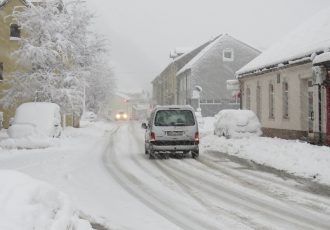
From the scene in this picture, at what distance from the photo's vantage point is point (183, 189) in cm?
1127

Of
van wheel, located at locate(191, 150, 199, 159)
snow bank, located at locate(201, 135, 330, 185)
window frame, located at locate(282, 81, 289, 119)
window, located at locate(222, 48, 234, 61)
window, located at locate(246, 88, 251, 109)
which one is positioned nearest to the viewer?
snow bank, located at locate(201, 135, 330, 185)

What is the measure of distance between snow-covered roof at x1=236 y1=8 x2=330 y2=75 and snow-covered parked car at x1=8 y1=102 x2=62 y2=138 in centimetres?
1136

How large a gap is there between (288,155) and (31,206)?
13.7m

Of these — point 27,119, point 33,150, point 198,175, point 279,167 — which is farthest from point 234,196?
point 27,119

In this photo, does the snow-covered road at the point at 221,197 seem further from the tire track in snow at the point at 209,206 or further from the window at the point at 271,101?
the window at the point at 271,101

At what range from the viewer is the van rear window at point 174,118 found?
1870cm

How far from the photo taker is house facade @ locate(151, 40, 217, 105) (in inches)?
2686

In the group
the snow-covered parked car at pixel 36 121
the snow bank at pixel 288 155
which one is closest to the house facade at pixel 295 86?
the snow bank at pixel 288 155

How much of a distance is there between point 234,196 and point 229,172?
4.21 metres

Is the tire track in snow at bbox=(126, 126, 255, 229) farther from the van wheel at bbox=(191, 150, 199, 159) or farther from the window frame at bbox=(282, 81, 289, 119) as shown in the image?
the window frame at bbox=(282, 81, 289, 119)

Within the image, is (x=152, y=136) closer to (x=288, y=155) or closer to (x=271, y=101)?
(x=288, y=155)

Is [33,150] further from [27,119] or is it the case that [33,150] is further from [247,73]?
[247,73]

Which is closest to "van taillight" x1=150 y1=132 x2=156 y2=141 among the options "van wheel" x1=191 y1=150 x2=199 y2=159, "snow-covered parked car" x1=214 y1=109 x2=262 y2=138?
"van wheel" x1=191 y1=150 x2=199 y2=159

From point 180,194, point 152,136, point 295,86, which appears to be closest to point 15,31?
point 295,86
